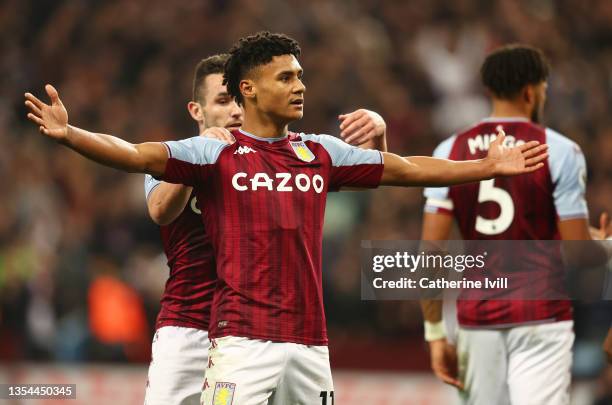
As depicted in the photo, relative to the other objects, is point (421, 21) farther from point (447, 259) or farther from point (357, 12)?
point (447, 259)

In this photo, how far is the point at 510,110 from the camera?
230 inches

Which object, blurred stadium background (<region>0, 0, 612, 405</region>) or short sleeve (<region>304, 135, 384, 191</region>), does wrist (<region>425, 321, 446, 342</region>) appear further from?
blurred stadium background (<region>0, 0, 612, 405</region>)

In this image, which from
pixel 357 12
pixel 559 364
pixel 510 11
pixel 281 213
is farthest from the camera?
pixel 357 12

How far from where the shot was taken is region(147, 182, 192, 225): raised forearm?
4832mm

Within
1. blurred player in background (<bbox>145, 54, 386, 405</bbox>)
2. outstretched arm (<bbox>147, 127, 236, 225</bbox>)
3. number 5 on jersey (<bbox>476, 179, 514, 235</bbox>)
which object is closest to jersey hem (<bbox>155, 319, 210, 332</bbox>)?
blurred player in background (<bbox>145, 54, 386, 405</bbox>)

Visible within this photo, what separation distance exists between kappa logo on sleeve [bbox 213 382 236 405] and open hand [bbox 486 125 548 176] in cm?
137

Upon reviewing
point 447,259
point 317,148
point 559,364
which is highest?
point 317,148

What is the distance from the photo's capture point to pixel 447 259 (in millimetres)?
5719

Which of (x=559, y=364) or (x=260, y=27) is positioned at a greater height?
(x=260, y=27)

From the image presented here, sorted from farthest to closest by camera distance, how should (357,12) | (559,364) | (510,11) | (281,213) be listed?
(357,12) < (510,11) < (559,364) < (281,213)

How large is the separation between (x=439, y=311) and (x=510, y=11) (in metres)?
6.51

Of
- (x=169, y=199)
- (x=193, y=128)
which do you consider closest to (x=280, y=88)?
(x=169, y=199)

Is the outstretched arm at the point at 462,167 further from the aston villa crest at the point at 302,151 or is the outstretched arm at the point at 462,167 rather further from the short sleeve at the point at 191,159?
the short sleeve at the point at 191,159

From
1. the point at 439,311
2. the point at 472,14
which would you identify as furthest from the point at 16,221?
the point at 439,311
